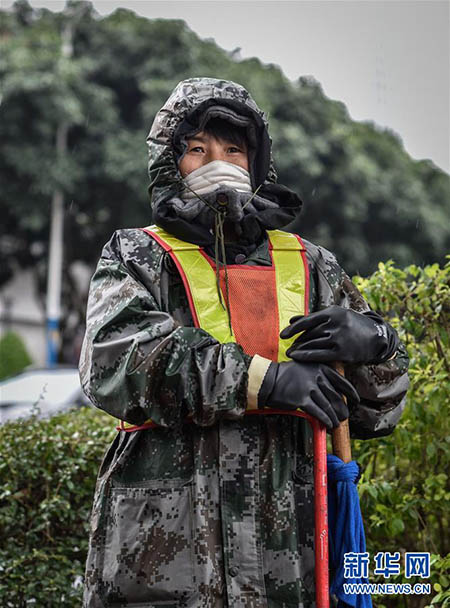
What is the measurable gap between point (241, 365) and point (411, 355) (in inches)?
67.8

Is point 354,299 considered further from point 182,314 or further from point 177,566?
point 177,566

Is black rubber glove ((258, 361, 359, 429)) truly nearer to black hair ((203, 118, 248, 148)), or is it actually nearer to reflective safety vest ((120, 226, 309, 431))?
reflective safety vest ((120, 226, 309, 431))

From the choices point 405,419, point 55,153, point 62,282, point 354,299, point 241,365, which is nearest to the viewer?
point 241,365

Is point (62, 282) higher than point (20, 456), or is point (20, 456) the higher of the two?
point (62, 282)

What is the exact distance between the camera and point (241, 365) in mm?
2332

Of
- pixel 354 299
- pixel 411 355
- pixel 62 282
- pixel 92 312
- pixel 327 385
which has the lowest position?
pixel 327 385

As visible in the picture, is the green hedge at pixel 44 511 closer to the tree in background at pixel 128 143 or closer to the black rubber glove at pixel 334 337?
the black rubber glove at pixel 334 337

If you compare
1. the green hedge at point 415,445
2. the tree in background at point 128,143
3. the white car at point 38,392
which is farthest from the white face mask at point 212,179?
the tree in background at point 128,143

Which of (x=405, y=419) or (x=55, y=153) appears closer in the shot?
(x=405, y=419)

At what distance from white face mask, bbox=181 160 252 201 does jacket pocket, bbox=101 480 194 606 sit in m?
0.88

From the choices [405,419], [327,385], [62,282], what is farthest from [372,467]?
[62,282]

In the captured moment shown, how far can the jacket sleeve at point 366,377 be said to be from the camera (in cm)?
263

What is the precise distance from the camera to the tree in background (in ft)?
74.0

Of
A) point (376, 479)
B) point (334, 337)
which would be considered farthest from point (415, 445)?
point (334, 337)
